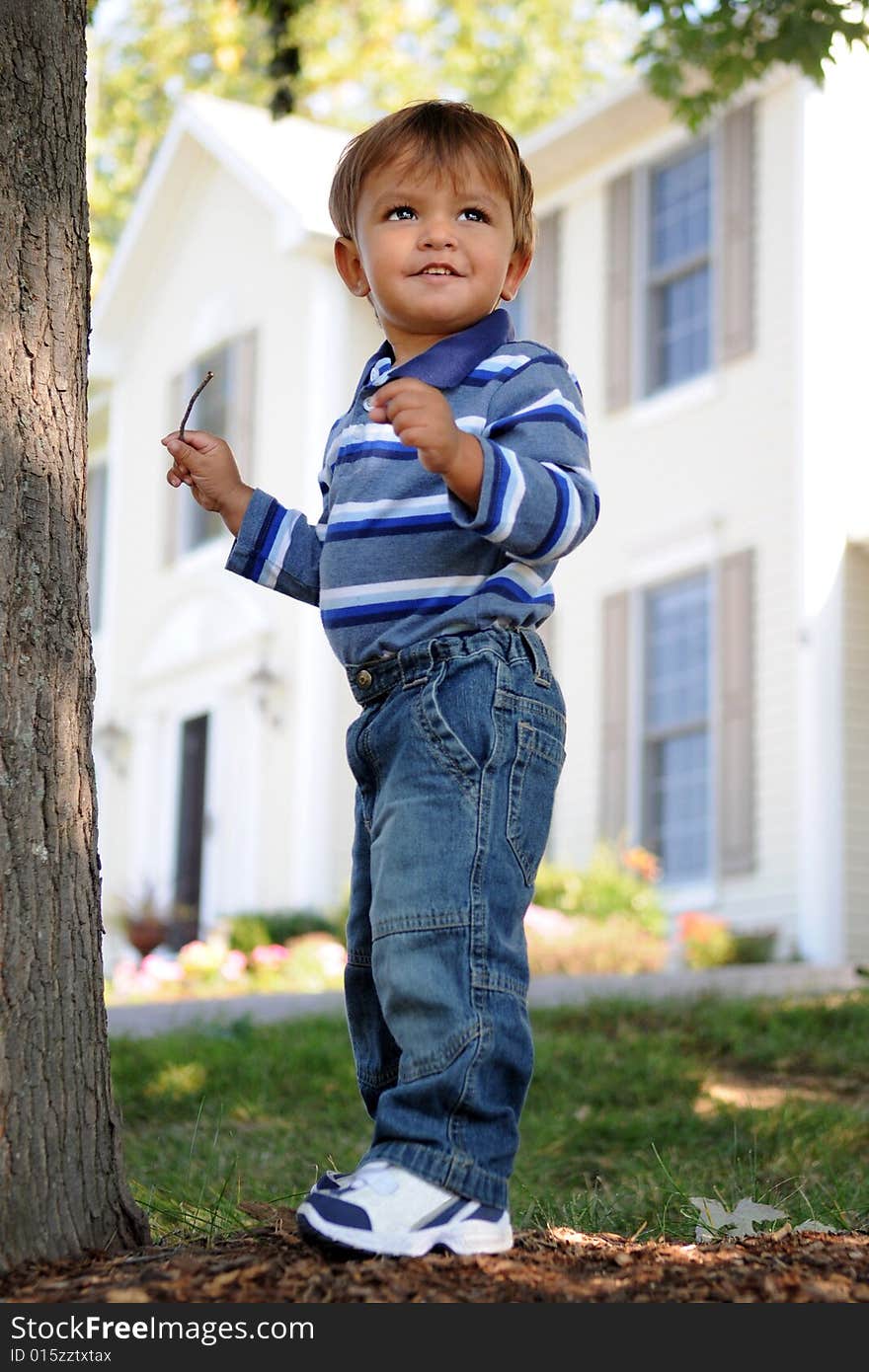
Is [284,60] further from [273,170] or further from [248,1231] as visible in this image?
[273,170]

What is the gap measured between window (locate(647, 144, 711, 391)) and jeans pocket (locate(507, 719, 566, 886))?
32.4 ft

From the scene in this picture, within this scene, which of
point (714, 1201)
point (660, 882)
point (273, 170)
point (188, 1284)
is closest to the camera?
point (188, 1284)

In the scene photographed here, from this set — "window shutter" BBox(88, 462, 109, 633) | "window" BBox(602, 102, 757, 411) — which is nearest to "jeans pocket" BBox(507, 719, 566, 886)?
"window" BBox(602, 102, 757, 411)

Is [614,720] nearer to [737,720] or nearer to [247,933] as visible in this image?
[737,720]

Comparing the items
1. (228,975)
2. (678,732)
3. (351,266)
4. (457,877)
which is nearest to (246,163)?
(678,732)

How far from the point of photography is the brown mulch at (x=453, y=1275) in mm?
2160

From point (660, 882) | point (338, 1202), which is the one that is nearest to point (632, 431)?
point (660, 882)

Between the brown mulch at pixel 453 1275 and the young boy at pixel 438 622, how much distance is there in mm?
88

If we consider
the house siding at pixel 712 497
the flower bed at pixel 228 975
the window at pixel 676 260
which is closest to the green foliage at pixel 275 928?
the flower bed at pixel 228 975

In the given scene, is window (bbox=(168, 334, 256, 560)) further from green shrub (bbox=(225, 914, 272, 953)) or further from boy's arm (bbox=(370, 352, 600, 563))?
boy's arm (bbox=(370, 352, 600, 563))

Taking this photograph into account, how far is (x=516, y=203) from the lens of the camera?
9.20 ft

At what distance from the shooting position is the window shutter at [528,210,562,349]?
13.3 meters

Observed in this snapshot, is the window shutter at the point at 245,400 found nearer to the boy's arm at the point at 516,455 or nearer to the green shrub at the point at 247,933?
the green shrub at the point at 247,933

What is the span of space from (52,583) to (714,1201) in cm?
172
